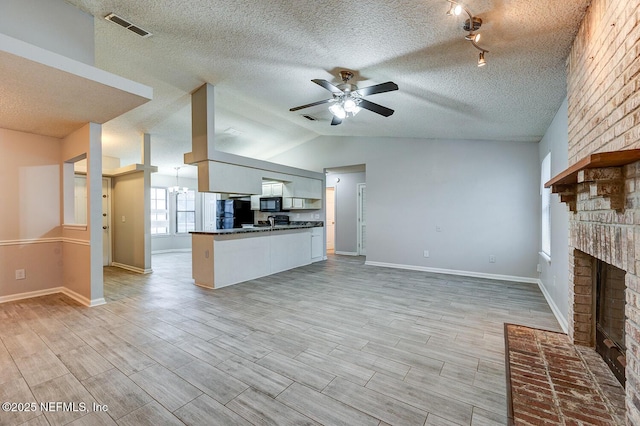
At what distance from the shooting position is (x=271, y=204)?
7230mm

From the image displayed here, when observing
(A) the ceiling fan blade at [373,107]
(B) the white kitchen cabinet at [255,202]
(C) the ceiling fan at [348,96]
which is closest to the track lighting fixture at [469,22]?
(C) the ceiling fan at [348,96]

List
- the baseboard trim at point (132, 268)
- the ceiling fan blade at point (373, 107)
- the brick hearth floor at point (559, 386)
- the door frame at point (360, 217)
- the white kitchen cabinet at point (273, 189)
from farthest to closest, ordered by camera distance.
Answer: the door frame at point (360, 217), the white kitchen cabinet at point (273, 189), the baseboard trim at point (132, 268), the ceiling fan blade at point (373, 107), the brick hearth floor at point (559, 386)

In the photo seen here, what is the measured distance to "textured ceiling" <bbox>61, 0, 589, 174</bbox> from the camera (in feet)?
7.04

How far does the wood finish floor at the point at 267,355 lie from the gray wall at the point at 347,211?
395 cm

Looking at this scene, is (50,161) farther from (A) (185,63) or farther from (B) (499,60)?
(B) (499,60)

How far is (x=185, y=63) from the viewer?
3.71m

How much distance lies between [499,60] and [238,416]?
340 cm

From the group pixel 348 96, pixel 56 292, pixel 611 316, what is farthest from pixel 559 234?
pixel 56 292

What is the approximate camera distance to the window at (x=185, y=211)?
9.22 metres

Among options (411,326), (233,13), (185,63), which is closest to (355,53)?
(233,13)

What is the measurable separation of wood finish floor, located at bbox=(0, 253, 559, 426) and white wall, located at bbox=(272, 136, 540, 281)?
1079mm

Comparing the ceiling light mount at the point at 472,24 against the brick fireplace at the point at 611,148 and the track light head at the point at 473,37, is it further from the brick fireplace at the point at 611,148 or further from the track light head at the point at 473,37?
the brick fireplace at the point at 611,148

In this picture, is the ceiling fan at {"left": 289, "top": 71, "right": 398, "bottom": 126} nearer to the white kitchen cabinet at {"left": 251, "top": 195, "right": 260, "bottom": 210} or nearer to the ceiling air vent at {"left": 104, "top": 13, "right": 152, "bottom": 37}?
the ceiling air vent at {"left": 104, "top": 13, "right": 152, "bottom": 37}

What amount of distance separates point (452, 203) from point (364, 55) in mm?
3736
